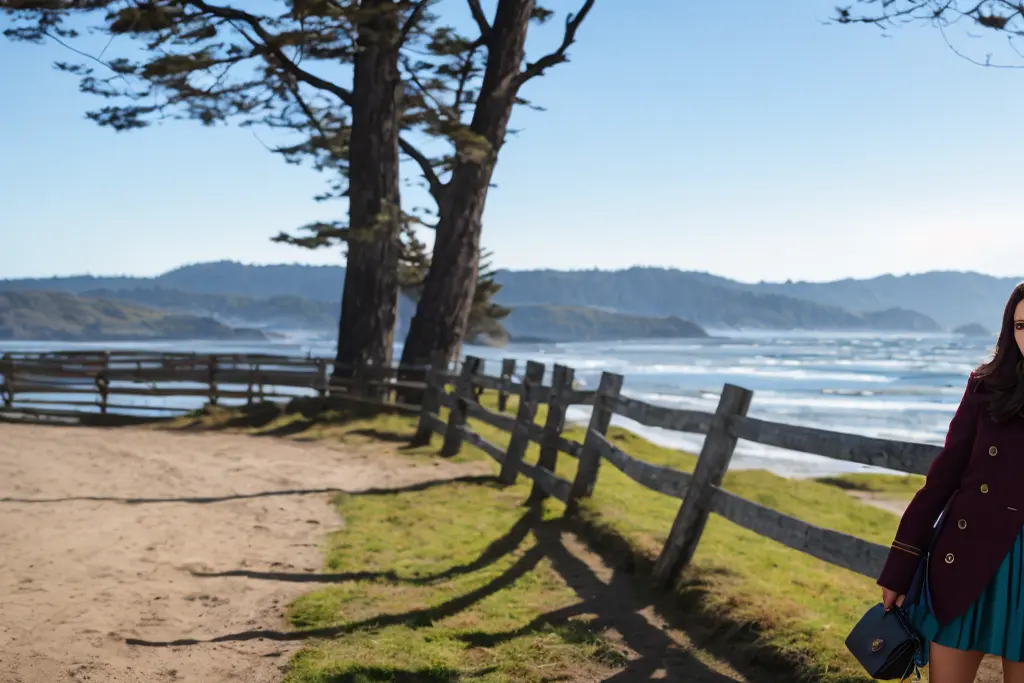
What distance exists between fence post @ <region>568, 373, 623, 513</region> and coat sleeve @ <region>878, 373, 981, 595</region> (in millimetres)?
4986

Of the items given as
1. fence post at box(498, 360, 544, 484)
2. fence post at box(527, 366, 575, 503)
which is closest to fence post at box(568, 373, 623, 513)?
fence post at box(527, 366, 575, 503)

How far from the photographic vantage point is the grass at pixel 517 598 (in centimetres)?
491

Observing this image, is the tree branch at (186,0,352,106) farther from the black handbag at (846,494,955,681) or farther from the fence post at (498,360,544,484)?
the black handbag at (846,494,955,681)

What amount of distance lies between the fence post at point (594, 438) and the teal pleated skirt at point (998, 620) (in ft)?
17.1

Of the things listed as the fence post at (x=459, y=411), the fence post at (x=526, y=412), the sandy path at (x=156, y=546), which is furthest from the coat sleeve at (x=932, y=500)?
the fence post at (x=459, y=411)

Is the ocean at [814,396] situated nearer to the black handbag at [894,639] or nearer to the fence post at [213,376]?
the fence post at [213,376]

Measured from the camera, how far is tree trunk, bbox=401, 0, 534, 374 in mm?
17031

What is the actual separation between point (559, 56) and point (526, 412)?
8763mm

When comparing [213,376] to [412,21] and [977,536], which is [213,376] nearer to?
[412,21]

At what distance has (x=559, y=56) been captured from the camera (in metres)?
16.4

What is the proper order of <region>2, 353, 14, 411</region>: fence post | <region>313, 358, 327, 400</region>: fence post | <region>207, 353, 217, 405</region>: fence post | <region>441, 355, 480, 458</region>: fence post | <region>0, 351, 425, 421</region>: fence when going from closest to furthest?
<region>441, 355, 480, 458</region>: fence post → <region>0, 351, 425, 421</region>: fence → <region>313, 358, 327, 400</region>: fence post → <region>207, 353, 217, 405</region>: fence post → <region>2, 353, 14, 411</region>: fence post

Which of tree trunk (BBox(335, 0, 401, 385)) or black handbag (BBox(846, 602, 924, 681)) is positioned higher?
tree trunk (BBox(335, 0, 401, 385))

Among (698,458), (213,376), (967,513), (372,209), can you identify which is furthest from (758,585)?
(213,376)

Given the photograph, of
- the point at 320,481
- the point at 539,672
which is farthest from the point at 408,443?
the point at 539,672
